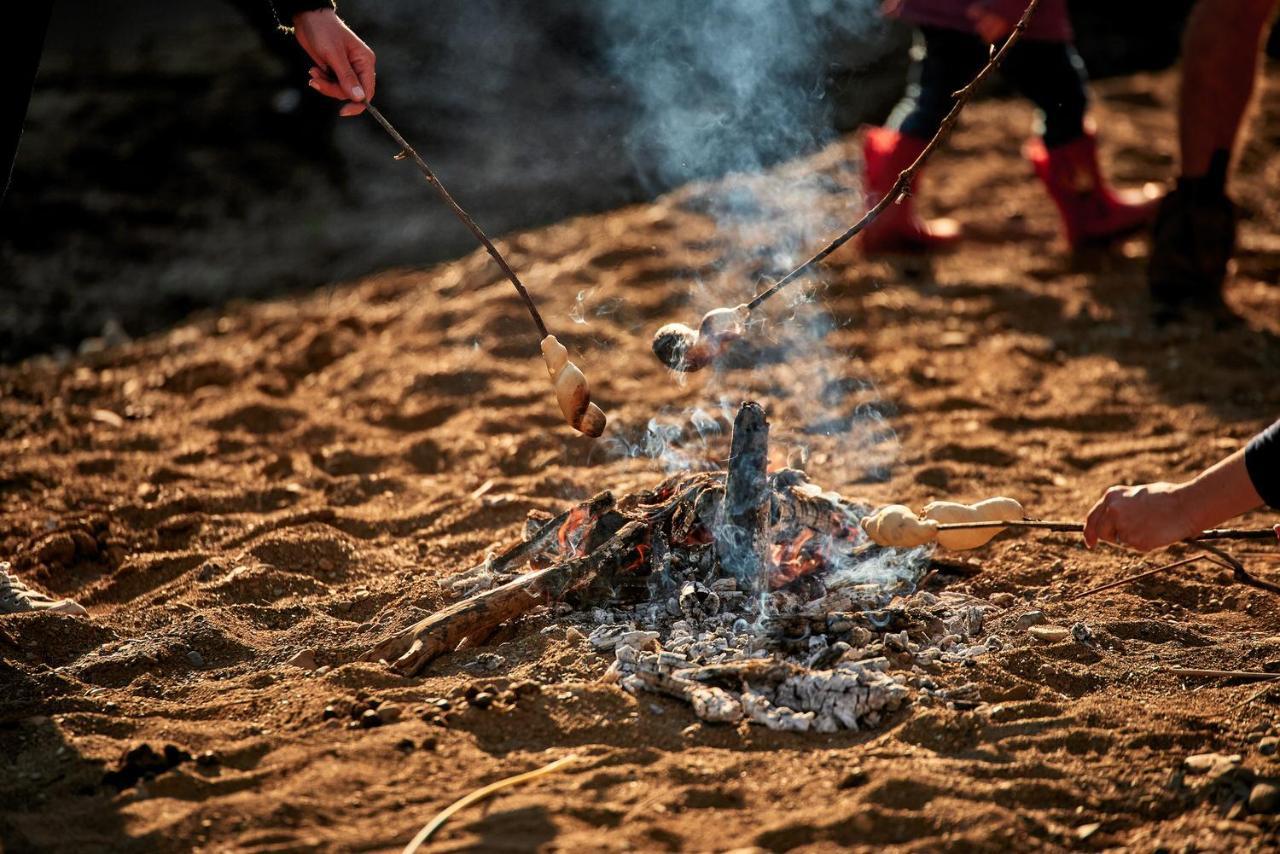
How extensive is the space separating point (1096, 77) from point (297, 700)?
6966 millimetres

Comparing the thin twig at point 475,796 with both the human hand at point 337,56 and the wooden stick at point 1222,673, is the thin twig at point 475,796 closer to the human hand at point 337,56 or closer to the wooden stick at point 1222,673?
the wooden stick at point 1222,673

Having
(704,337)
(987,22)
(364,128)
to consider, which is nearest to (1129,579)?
(704,337)

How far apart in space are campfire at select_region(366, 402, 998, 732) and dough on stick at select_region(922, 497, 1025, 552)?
191 mm

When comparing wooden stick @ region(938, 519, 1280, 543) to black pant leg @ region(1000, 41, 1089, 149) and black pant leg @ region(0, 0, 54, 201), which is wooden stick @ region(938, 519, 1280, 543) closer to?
black pant leg @ region(0, 0, 54, 201)

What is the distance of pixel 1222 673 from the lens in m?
2.89

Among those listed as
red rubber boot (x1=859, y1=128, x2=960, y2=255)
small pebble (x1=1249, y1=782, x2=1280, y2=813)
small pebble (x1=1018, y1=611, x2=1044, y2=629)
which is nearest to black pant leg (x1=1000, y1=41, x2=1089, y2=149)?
red rubber boot (x1=859, y1=128, x2=960, y2=255)

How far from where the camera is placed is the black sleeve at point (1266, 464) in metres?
2.47

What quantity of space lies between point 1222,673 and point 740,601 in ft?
3.69

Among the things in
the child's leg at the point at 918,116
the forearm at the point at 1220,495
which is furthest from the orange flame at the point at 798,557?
the child's leg at the point at 918,116

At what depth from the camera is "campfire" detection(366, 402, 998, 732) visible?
281 centimetres

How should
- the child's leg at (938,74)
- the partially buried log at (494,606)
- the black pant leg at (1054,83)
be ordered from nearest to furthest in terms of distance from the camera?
the partially buried log at (494,606) < the child's leg at (938,74) < the black pant leg at (1054,83)

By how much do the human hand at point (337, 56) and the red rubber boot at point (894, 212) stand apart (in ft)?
9.42

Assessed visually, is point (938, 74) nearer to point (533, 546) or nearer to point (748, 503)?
point (748, 503)

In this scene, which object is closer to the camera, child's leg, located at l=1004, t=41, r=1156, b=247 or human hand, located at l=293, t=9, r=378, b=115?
human hand, located at l=293, t=9, r=378, b=115
